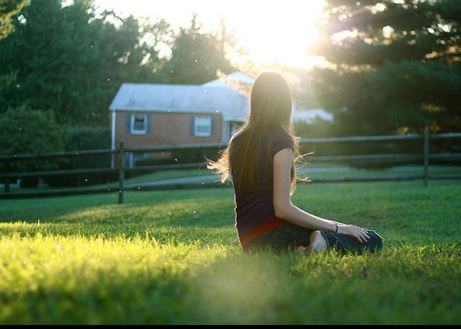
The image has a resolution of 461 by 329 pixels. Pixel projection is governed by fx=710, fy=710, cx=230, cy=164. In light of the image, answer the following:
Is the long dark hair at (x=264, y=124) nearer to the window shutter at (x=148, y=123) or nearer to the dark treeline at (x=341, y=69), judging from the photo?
the dark treeline at (x=341, y=69)

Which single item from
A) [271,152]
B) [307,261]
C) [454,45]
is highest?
[454,45]

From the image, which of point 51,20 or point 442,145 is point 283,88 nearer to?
point 442,145

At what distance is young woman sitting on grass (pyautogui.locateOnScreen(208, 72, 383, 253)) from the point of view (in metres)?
4.97

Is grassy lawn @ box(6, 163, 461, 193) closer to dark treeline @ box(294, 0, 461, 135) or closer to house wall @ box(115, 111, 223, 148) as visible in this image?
dark treeline @ box(294, 0, 461, 135)

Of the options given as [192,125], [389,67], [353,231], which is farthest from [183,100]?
[353,231]

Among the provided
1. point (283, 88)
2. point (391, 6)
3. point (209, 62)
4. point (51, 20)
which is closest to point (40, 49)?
point (51, 20)

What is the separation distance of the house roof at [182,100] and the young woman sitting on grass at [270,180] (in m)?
31.6

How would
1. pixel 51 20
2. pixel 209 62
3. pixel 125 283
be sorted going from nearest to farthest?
pixel 125 283 → pixel 51 20 → pixel 209 62

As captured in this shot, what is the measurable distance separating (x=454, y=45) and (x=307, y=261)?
18.7 meters

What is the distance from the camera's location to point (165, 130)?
3753 centimetres

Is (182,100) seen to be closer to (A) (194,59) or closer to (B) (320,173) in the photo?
(B) (320,173)

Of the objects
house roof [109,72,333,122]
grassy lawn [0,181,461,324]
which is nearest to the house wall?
house roof [109,72,333,122]
